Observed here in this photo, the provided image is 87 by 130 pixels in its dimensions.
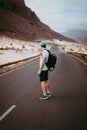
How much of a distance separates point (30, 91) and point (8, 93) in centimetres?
88

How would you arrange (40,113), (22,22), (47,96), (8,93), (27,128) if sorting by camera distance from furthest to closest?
(22,22), (8,93), (47,96), (40,113), (27,128)

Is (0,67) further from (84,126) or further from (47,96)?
(84,126)

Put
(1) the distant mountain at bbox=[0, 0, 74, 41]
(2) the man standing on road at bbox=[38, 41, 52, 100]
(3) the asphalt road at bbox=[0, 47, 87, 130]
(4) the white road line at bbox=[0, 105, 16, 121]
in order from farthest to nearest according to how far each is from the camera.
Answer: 1. (1) the distant mountain at bbox=[0, 0, 74, 41]
2. (2) the man standing on road at bbox=[38, 41, 52, 100]
3. (4) the white road line at bbox=[0, 105, 16, 121]
4. (3) the asphalt road at bbox=[0, 47, 87, 130]

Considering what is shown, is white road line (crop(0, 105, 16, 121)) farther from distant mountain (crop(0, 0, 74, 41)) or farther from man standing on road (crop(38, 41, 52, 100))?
distant mountain (crop(0, 0, 74, 41))

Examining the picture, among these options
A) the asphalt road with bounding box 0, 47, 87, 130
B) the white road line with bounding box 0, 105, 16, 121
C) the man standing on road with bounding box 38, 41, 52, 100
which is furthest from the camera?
the man standing on road with bounding box 38, 41, 52, 100

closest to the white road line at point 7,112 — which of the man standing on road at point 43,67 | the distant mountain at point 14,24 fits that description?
the man standing on road at point 43,67

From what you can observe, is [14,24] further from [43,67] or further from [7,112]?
[7,112]

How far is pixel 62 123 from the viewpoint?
19.8 feet

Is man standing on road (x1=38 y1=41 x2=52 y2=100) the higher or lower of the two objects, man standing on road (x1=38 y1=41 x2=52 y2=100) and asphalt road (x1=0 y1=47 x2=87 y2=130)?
the higher

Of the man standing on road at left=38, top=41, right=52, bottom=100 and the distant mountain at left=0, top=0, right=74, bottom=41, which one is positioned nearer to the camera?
the man standing on road at left=38, top=41, right=52, bottom=100

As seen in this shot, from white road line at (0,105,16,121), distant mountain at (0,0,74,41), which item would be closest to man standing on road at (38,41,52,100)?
white road line at (0,105,16,121)

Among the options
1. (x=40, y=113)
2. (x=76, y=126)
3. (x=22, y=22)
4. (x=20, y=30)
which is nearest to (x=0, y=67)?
(x=40, y=113)

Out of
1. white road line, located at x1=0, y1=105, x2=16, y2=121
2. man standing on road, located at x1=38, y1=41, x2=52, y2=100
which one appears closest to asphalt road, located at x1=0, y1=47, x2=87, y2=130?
white road line, located at x1=0, y1=105, x2=16, y2=121

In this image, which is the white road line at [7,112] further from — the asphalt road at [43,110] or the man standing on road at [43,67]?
the man standing on road at [43,67]
